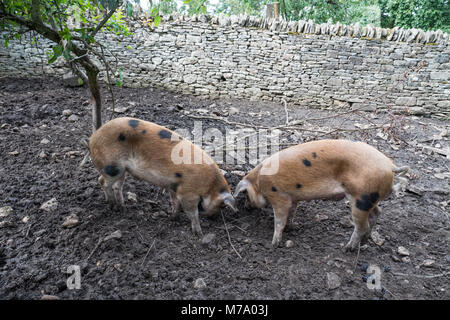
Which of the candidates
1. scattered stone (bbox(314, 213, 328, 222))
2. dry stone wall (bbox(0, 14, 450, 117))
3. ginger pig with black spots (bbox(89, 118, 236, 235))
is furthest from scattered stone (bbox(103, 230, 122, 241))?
dry stone wall (bbox(0, 14, 450, 117))

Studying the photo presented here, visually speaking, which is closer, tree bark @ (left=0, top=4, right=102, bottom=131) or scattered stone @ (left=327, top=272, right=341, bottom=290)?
scattered stone @ (left=327, top=272, right=341, bottom=290)

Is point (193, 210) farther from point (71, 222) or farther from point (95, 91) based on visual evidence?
point (95, 91)

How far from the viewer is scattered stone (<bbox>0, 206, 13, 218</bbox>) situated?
325 centimetres

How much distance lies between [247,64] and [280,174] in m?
6.19

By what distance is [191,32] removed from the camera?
830 centimetres

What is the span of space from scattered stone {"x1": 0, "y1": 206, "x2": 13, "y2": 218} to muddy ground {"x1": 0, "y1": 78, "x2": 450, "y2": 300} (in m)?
0.04

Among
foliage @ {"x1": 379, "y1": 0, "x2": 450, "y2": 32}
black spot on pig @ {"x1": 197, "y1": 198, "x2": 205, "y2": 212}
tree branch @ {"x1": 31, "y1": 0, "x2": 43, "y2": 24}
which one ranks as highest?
foliage @ {"x1": 379, "y1": 0, "x2": 450, "y2": 32}

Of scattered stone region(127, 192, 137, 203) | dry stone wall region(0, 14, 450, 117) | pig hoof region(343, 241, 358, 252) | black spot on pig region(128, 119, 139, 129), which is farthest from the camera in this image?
dry stone wall region(0, 14, 450, 117)

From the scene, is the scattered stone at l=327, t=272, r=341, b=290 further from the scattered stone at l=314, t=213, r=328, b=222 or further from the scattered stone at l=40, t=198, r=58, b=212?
the scattered stone at l=40, t=198, r=58, b=212

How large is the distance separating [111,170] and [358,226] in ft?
8.74

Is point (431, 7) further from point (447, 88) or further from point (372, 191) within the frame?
point (372, 191)

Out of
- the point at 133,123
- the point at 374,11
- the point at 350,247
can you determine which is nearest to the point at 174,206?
the point at 133,123

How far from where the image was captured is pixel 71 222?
3.13 meters
